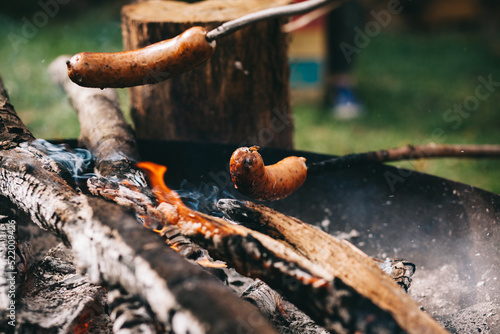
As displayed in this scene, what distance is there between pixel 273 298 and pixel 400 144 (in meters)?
3.21

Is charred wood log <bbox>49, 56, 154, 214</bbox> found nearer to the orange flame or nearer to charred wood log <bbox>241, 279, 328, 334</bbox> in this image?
the orange flame

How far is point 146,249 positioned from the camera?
1.07 metres

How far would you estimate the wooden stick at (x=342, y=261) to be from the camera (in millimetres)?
1087

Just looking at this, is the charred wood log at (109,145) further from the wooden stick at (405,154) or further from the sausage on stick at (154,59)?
the wooden stick at (405,154)

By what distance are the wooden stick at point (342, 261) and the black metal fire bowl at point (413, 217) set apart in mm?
439

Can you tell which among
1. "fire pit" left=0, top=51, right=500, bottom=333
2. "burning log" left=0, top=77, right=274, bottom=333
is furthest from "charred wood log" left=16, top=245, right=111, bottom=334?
"burning log" left=0, top=77, right=274, bottom=333

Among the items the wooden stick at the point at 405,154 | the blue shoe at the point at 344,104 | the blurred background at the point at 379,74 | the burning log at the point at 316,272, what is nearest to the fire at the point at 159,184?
the burning log at the point at 316,272

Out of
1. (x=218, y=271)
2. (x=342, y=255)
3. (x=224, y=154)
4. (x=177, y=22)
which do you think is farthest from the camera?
(x=177, y=22)

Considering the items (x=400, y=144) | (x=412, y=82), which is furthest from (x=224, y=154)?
(x=412, y=82)

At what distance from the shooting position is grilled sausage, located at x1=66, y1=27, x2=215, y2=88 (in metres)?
1.42

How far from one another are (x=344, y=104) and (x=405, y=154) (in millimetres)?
3075

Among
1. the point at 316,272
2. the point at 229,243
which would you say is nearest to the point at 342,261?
the point at 316,272

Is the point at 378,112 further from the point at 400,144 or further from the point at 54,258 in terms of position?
the point at 54,258

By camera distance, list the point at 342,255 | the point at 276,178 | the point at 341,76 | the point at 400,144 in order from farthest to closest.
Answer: the point at 341,76, the point at 400,144, the point at 276,178, the point at 342,255
